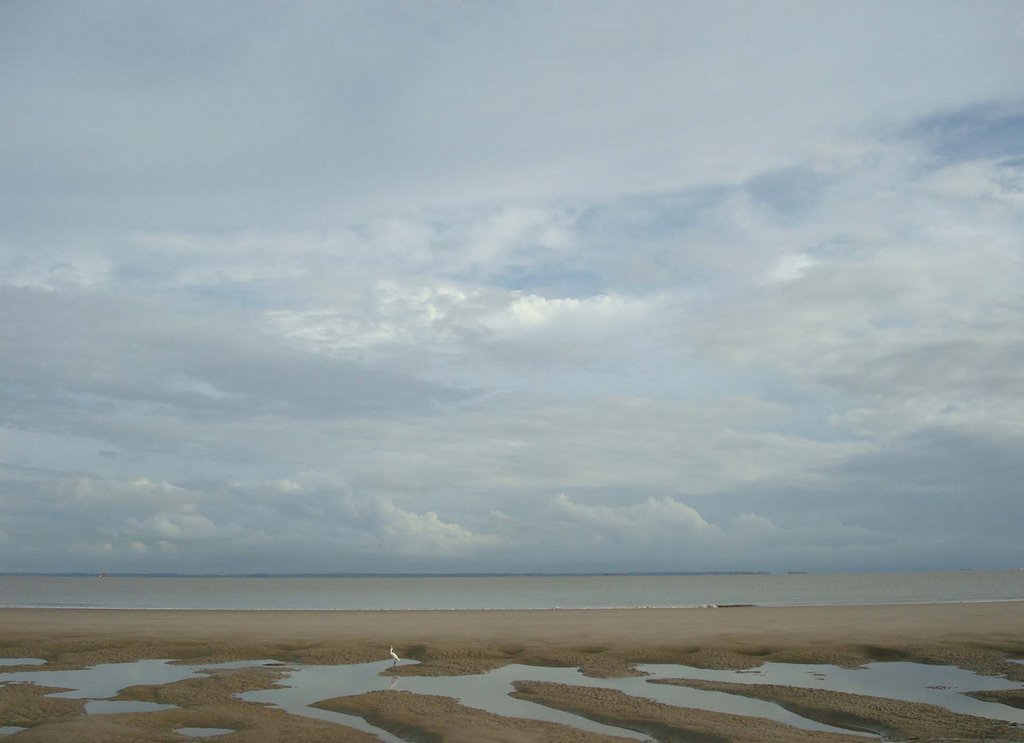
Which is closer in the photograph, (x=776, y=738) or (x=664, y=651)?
(x=776, y=738)

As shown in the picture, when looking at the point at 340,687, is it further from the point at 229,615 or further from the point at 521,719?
the point at 229,615

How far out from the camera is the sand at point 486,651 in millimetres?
14352

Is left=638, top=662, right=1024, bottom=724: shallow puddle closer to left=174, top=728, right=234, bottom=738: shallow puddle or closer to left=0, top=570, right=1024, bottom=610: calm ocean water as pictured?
left=174, top=728, right=234, bottom=738: shallow puddle

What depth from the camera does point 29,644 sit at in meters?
27.6

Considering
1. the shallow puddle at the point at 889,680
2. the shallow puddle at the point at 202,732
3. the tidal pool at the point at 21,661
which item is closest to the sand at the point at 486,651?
the shallow puddle at the point at 202,732

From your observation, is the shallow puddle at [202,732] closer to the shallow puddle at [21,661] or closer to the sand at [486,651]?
the sand at [486,651]

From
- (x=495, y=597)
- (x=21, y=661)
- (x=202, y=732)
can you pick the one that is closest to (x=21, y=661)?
(x=21, y=661)

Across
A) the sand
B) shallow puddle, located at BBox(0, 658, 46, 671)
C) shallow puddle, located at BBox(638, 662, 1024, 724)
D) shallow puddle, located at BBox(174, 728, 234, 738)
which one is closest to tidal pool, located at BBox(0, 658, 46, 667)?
shallow puddle, located at BBox(0, 658, 46, 671)

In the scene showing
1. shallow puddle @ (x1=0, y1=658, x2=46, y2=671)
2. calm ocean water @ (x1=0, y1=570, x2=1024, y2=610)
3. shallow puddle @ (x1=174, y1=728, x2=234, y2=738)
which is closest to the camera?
shallow puddle @ (x1=174, y1=728, x2=234, y2=738)

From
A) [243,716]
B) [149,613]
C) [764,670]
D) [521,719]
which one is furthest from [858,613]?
[149,613]

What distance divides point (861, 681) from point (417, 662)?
11.8 m

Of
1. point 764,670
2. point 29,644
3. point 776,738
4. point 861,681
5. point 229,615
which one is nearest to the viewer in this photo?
point 776,738

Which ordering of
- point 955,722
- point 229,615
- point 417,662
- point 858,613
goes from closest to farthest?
1. point 955,722
2. point 417,662
3. point 858,613
4. point 229,615

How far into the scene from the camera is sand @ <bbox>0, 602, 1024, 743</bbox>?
14352mm
